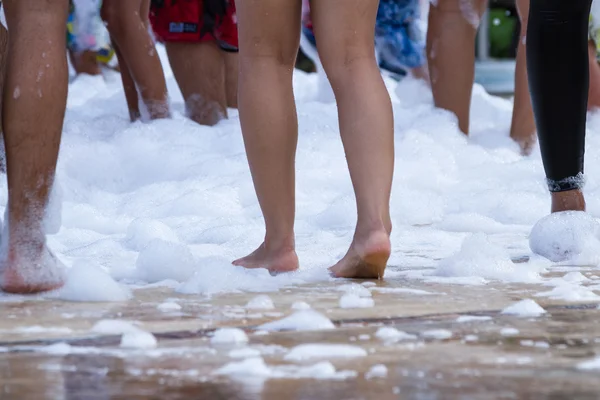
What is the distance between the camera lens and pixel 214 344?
5.39 ft

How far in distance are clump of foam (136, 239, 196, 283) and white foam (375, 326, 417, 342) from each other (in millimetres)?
708

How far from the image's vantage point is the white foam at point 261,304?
1.95m

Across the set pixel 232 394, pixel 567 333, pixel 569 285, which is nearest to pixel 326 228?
pixel 569 285

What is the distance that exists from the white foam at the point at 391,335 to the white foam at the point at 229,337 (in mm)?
200

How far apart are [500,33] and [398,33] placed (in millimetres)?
9760

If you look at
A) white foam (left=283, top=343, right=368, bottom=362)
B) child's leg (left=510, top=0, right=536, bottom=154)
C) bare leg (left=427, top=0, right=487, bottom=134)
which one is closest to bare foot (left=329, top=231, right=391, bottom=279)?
white foam (left=283, top=343, right=368, bottom=362)

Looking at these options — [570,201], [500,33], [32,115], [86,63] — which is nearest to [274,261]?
[32,115]

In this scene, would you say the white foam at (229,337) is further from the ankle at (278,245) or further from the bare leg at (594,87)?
the bare leg at (594,87)

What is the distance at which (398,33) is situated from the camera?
A: 5395 mm

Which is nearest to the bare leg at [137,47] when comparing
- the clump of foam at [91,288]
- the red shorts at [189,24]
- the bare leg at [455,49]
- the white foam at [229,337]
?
the red shorts at [189,24]

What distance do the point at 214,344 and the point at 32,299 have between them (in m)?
0.57

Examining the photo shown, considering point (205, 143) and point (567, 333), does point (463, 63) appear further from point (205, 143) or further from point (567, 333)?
point (567, 333)

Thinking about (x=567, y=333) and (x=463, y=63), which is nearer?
(x=567, y=333)

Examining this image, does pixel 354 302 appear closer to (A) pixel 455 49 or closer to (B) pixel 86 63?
(A) pixel 455 49
